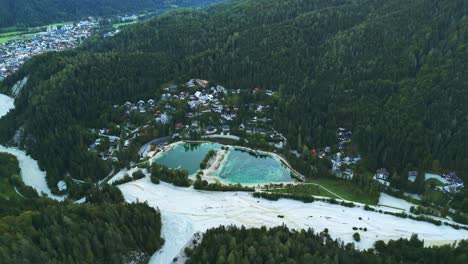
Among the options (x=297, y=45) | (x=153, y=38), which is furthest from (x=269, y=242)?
(x=153, y=38)

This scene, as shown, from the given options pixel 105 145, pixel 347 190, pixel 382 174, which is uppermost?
pixel 382 174

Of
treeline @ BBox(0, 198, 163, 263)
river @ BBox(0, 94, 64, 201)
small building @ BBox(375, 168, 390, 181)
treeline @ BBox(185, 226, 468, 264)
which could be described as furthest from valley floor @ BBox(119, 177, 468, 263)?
river @ BBox(0, 94, 64, 201)

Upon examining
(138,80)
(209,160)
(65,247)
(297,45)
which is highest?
(297,45)

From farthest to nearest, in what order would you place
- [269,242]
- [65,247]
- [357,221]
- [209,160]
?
1. [209,160]
2. [357,221]
3. [269,242]
4. [65,247]

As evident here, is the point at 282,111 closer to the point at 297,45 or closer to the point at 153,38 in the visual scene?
the point at 297,45

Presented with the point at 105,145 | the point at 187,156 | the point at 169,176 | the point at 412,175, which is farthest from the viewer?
the point at 105,145

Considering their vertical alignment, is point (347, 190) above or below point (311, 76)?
below

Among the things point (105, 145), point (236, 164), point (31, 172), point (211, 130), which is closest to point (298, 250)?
point (236, 164)

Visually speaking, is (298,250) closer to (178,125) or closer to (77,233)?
(77,233)
